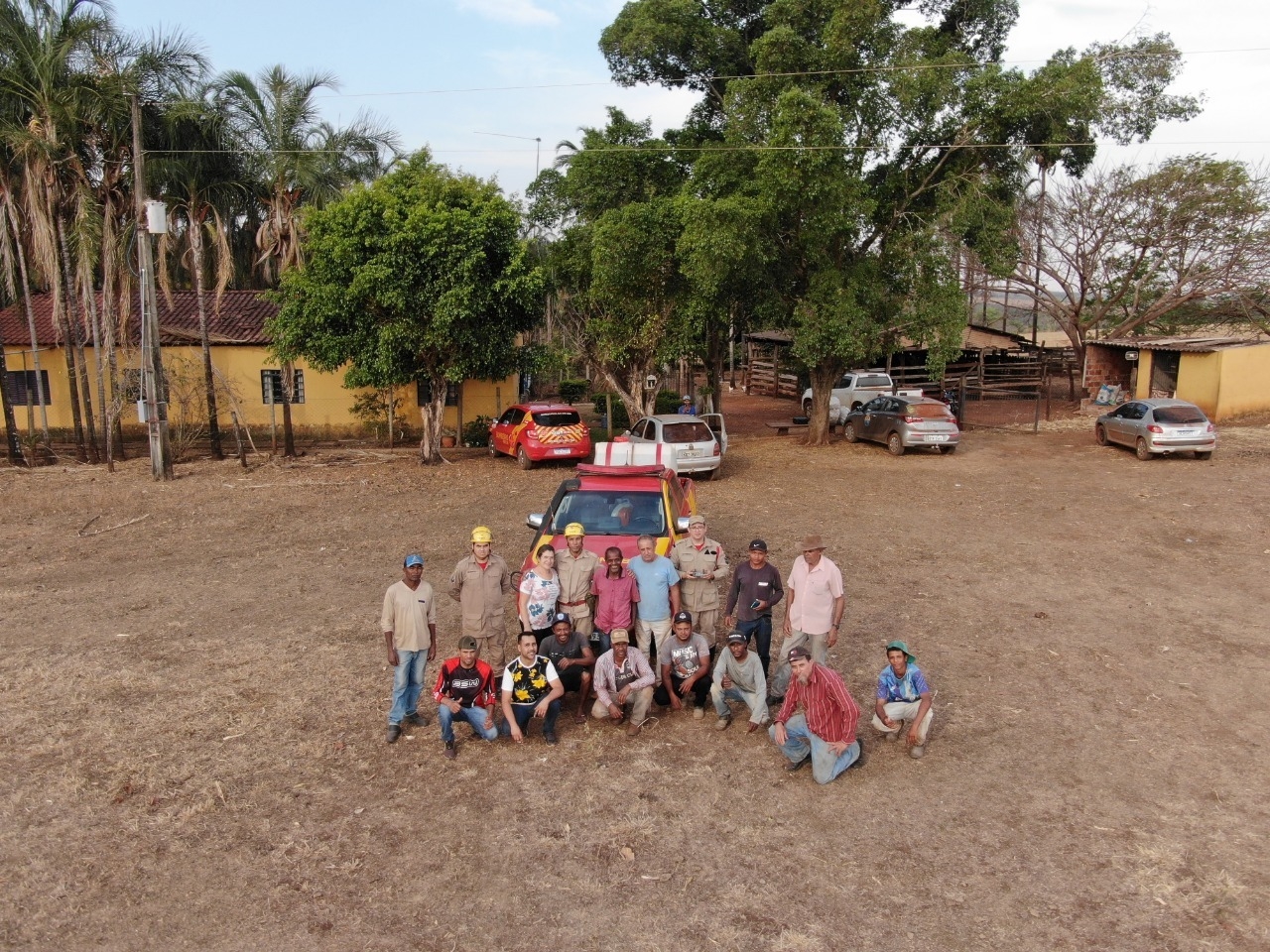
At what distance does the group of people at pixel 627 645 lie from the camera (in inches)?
269

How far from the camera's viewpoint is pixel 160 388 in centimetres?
1875

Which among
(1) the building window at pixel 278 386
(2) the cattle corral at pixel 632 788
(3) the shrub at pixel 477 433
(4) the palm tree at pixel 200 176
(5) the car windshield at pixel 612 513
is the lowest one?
(2) the cattle corral at pixel 632 788

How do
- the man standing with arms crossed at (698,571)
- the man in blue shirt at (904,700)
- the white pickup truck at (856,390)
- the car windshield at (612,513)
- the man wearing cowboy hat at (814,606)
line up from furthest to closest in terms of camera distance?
the white pickup truck at (856,390)
the car windshield at (612,513)
the man standing with arms crossed at (698,571)
the man wearing cowboy hat at (814,606)
the man in blue shirt at (904,700)

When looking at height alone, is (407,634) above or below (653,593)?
below

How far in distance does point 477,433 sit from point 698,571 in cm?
1784

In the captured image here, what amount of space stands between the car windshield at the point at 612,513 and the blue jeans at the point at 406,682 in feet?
7.45

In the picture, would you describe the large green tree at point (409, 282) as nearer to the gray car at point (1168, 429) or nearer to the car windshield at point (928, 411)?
the car windshield at point (928, 411)

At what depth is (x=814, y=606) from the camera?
732 cm

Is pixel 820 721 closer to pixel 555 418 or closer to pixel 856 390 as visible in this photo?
pixel 555 418

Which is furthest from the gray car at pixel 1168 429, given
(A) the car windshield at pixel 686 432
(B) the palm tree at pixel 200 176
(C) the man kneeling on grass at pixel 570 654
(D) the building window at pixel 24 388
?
(D) the building window at pixel 24 388

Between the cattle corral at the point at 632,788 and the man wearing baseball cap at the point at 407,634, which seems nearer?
the cattle corral at the point at 632,788

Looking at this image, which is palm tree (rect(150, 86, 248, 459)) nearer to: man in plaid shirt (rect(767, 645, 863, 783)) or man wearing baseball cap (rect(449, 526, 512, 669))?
man wearing baseball cap (rect(449, 526, 512, 669))

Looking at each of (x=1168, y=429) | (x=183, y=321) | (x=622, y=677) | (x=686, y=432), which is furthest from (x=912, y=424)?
(x=183, y=321)

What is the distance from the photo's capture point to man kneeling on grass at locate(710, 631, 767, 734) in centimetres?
699
